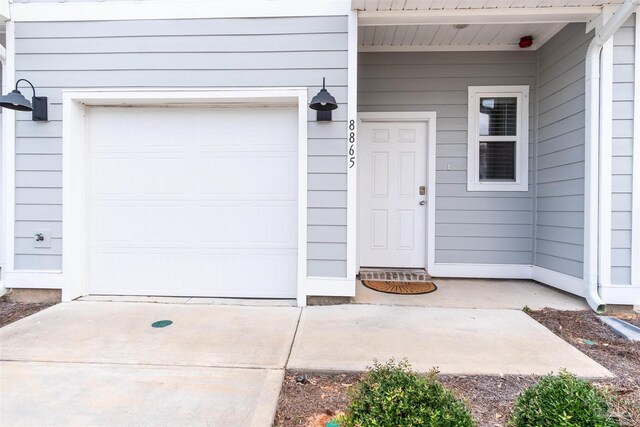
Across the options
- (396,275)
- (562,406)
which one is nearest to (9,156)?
(396,275)

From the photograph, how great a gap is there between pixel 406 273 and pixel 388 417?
300 cm

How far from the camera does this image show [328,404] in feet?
5.97

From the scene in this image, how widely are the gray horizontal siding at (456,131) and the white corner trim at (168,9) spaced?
119cm

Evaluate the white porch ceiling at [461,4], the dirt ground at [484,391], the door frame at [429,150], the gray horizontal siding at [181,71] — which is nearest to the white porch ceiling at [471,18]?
the white porch ceiling at [461,4]

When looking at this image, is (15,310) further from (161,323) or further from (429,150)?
(429,150)

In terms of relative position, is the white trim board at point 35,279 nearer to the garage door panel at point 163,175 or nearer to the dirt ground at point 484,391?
the garage door panel at point 163,175

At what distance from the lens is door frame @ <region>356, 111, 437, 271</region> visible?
4.27 metres

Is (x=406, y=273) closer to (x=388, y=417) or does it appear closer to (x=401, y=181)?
(x=401, y=181)

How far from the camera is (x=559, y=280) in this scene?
370cm

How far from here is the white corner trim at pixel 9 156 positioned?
3.42 m

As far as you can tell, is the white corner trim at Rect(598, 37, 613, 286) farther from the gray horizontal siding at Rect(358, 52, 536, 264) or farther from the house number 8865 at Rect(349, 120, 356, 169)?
the house number 8865 at Rect(349, 120, 356, 169)

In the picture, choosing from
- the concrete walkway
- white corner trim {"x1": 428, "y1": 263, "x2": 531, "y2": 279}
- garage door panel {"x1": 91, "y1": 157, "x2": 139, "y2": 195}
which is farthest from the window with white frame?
garage door panel {"x1": 91, "y1": 157, "x2": 139, "y2": 195}

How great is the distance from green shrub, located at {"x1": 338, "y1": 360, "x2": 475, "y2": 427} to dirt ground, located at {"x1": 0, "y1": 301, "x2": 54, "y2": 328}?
317 cm

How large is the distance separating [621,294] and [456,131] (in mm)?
2324
